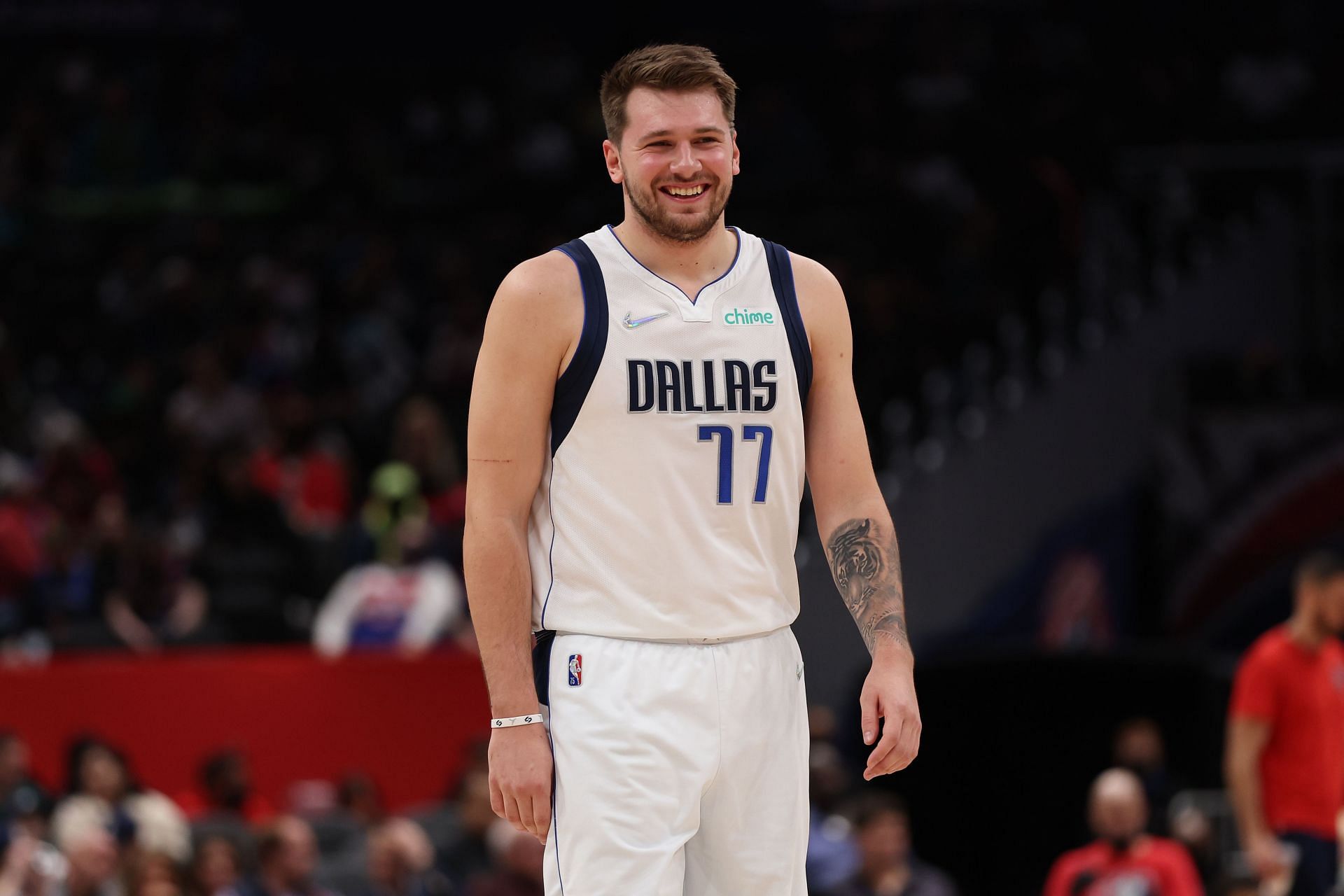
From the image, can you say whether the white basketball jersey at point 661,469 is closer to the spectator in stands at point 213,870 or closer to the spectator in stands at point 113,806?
the spectator in stands at point 213,870

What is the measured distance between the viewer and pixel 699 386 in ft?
13.4

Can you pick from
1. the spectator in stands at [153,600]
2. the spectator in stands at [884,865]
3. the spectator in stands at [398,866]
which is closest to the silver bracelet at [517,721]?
the spectator in stands at [398,866]

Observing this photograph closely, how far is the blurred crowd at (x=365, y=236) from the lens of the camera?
12.9 m

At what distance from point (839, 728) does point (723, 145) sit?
9028 mm

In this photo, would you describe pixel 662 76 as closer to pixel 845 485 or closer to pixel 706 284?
pixel 706 284

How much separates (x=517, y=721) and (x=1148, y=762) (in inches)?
322

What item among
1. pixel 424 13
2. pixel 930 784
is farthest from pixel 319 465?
pixel 424 13

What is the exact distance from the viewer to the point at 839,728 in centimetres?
1278

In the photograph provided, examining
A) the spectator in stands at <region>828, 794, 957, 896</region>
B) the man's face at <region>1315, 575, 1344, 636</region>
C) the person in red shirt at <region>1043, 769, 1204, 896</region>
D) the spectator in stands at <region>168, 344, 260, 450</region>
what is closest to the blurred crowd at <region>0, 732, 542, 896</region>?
the spectator in stands at <region>828, 794, 957, 896</region>

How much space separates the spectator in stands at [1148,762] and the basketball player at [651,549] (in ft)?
25.0

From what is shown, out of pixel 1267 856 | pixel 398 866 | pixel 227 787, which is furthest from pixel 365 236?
pixel 1267 856

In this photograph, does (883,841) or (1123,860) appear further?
(883,841)

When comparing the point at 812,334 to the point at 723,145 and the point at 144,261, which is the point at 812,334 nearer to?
the point at 723,145

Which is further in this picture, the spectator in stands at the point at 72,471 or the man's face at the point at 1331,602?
the spectator in stands at the point at 72,471
